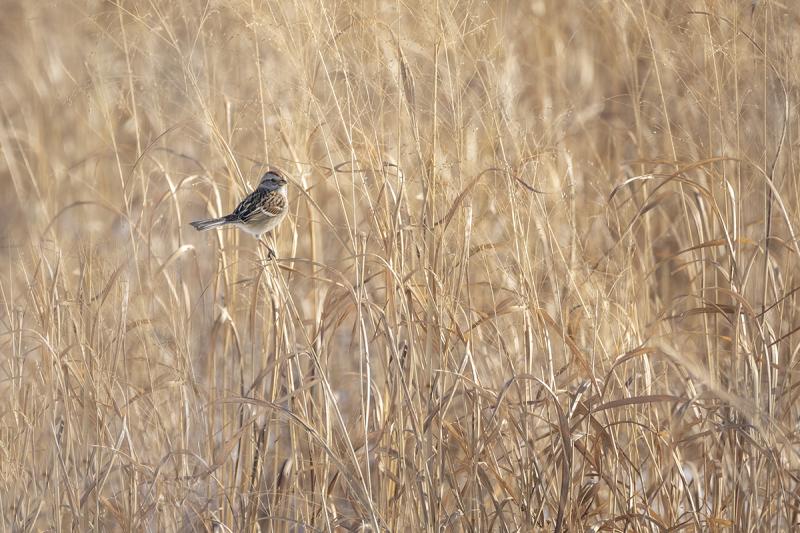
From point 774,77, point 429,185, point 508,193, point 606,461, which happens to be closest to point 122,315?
point 429,185

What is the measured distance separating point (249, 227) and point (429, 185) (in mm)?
842

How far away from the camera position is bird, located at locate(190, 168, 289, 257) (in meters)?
3.04

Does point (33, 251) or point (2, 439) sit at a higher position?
point (33, 251)

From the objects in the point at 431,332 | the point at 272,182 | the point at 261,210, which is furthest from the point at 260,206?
the point at 431,332

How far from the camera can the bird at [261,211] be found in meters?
3.04

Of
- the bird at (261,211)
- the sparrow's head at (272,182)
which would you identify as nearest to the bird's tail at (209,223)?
the bird at (261,211)

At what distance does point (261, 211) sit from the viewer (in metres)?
3.18

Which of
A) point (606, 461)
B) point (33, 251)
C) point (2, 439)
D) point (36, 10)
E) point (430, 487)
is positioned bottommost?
point (2, 439)

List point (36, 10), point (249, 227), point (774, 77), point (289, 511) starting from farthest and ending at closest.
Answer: point (36, 10), point (249, 227), point (289, 511), point (774, 77)

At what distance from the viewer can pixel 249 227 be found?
10.3 ft

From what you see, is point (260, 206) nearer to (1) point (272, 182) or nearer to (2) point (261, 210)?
(2) point (261, 210)

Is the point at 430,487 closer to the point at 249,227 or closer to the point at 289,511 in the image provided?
the point at 289,511

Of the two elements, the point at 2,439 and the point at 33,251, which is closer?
the point at 2,439

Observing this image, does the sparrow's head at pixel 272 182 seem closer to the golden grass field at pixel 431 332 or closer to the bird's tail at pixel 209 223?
the golden grass field at pixel 431 332
